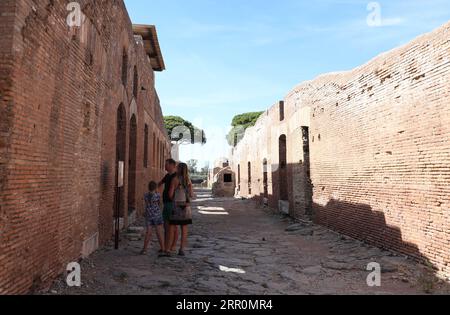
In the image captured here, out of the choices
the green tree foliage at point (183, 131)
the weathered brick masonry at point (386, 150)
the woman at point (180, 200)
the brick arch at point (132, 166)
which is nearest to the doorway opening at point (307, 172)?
the weathered brick masonry at point (386, 150)

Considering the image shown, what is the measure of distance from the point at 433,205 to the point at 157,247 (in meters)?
5.14

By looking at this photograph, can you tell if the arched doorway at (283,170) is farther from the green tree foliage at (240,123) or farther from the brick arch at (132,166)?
the green tree foliage at (240,123)

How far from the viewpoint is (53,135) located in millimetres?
4586

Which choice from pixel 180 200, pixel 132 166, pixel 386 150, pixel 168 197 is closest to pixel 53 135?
pixel 168 197

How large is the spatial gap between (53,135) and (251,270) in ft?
11.8

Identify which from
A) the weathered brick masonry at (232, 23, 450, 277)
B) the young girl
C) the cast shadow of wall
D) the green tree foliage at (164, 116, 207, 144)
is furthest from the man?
the green tree foliage at (164, 116, 207, 144)

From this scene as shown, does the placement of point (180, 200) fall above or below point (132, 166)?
below

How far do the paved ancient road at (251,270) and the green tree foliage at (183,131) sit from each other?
4987 centimetres

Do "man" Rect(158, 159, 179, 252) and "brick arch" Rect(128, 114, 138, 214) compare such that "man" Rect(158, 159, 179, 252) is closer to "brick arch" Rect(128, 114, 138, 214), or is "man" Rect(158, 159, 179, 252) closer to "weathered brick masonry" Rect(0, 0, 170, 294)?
"weathered brick masonry" Rect(0, 0, 170, 294)

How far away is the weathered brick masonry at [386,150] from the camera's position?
19.0 ft

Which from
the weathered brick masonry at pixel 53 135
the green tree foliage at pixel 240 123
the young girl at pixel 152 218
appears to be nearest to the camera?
the weathered brick masonry at pixel 53 135

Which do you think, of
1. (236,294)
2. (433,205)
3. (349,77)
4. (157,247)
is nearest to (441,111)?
(433,205)

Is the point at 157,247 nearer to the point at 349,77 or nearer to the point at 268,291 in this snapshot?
the point at 268,291

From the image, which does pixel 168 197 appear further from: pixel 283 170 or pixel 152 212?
pixel 283 170
